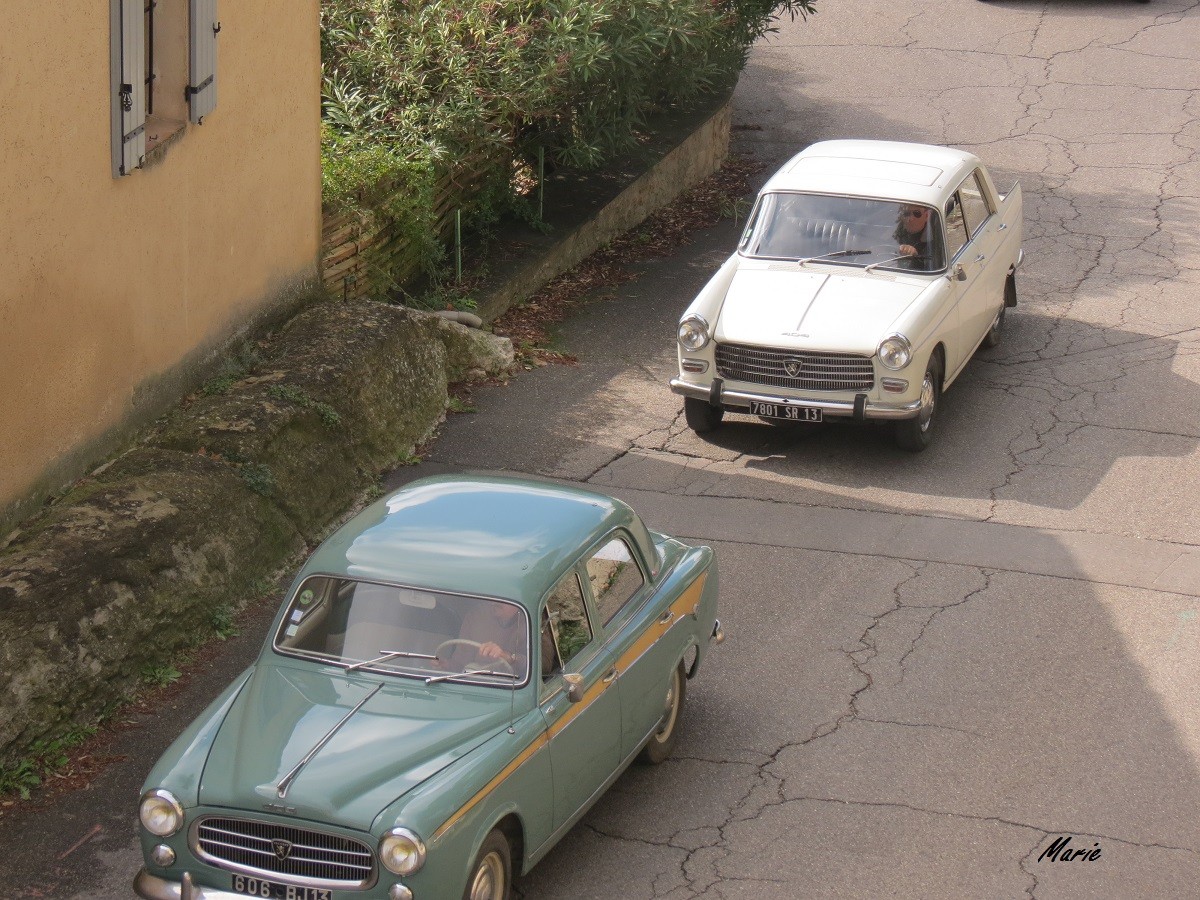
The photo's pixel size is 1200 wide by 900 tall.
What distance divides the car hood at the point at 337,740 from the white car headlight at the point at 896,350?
555cm

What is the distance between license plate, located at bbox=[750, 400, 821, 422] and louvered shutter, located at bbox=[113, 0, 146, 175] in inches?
180

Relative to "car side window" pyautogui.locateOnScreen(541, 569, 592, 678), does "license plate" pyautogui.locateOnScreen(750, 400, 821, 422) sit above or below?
below

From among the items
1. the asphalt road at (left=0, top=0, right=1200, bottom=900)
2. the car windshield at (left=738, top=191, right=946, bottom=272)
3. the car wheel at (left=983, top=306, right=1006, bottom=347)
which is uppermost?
the car windshield at (left=738, top=191, right=946, bottom=272)

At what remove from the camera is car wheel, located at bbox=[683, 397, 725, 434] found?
1163cm

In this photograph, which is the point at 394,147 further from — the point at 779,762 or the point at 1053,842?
the point at 1053,842

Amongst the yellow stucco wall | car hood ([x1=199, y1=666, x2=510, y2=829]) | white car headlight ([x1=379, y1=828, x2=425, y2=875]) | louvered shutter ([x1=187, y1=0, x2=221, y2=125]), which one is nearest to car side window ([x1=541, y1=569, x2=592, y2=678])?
car hood ([x1=199, y1=666, x2=510, y2=829])

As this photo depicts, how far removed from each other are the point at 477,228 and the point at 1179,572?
7.54 meters

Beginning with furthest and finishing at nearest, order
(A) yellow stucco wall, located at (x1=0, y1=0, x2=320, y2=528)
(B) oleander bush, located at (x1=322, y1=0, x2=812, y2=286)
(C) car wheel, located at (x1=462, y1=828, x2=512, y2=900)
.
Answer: (B) oleander bush, located at (x1=322, y1=0, x2=812, y2=286), (A) yellow stucco wall, located at (x1=0, y1=0, x2=320, y2=528), (C) car wheel, located at (x1=462, y1=828, x2=512, y2=900)

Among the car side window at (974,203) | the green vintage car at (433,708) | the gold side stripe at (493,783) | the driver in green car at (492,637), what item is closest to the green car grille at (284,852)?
the green vintage car at (433,708)

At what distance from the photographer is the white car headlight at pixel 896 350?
424 inches

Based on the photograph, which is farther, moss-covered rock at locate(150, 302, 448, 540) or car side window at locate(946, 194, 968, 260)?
car side window at locate(946, 194, 968, 260)

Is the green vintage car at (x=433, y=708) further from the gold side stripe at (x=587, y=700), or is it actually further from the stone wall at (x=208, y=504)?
the stone wall at (x=208, y=504)

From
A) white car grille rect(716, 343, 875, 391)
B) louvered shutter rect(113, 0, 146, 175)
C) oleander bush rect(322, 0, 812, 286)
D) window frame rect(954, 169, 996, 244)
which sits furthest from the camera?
oleander bush rect(322, 0, 812, 286)

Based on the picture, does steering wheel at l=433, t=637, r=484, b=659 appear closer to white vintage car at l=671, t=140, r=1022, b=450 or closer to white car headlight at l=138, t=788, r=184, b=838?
white car headlight at l=138, t=788, r=184, b=838
